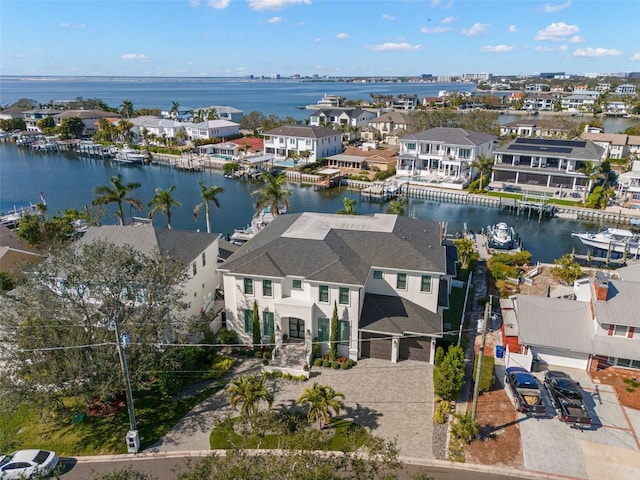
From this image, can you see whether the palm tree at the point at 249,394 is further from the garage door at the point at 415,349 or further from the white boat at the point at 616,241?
the white boat at the point at 616,241

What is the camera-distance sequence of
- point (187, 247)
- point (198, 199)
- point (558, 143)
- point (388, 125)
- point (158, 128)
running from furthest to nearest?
point (388, 125)
point (158, 128)
point (558, 143)
point (198, 199)
point (187, 247)

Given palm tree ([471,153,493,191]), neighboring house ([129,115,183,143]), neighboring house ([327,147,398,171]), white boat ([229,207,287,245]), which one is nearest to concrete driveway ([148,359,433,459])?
white boat ([229,207,287,245])

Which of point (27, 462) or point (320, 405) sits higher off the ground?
point (320, 405)

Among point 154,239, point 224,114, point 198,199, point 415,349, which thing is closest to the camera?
point 415,349

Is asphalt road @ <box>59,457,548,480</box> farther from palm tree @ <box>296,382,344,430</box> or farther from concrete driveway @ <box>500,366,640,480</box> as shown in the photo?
palm tree @ <box>296,382,344,430</box>

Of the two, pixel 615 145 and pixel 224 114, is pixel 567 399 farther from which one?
pixel 224 114

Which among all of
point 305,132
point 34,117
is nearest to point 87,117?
point 34,117

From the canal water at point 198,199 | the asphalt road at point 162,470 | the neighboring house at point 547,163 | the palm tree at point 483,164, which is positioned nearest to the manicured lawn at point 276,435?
the asphalt road at point 162,470
